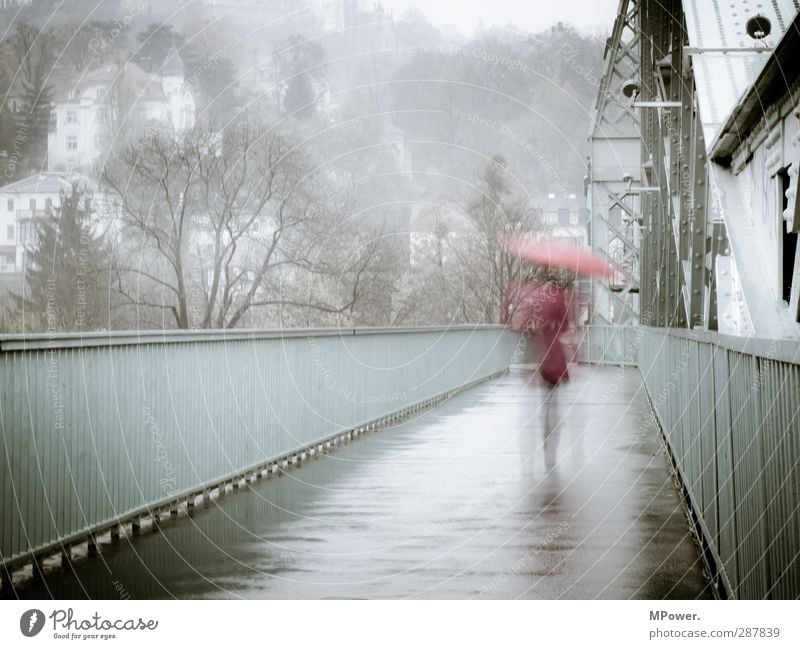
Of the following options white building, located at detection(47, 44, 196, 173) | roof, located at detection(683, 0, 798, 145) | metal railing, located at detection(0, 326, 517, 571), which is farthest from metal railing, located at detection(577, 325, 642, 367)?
roof, located at detection(683, 0, 798, 145)

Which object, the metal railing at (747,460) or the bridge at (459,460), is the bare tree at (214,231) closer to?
the bridge at (459,460)

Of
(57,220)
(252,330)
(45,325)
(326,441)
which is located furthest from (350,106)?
(252,330)

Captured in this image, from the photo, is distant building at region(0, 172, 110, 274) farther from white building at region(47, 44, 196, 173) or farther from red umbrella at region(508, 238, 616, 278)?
red umbrella at region(508, 238, 616, 278)

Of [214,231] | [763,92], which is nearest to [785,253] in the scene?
[763,92]

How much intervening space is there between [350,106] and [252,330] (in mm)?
19379

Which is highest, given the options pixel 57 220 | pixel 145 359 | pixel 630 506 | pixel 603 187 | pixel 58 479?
pixel 603 187

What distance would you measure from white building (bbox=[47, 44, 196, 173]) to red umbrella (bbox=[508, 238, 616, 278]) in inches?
547

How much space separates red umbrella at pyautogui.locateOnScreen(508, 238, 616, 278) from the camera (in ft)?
117

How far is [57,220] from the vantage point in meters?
19.3

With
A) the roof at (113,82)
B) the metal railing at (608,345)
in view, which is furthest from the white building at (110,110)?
the metal railing at (608,345)

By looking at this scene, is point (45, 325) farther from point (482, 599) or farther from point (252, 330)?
point (482, 599)

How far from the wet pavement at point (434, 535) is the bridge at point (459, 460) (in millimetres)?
30

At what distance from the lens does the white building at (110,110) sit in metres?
16.8

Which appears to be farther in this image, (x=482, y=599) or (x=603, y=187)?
(x=603, y=187)
